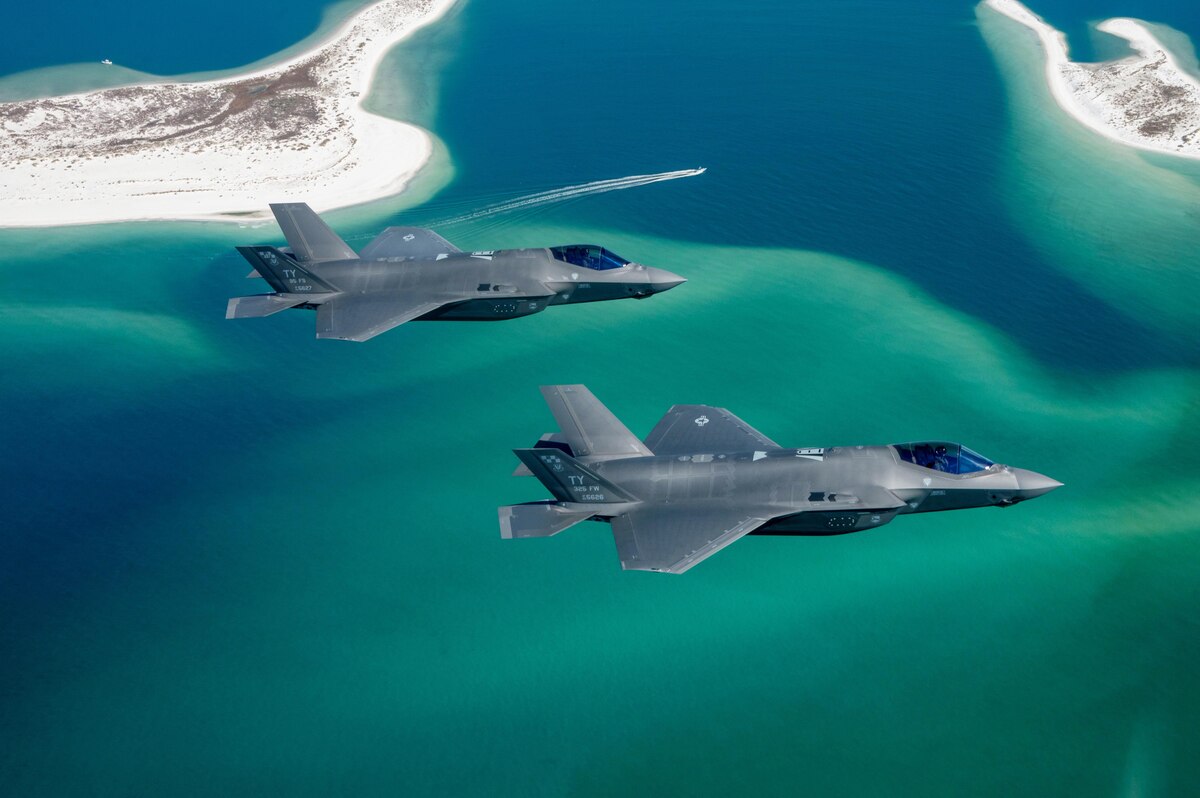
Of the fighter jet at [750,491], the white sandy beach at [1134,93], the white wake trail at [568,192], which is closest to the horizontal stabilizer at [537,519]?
the fighter jet at [750,491]

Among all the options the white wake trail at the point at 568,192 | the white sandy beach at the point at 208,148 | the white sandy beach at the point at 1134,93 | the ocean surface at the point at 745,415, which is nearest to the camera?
the ocean surface at the point at 745,415

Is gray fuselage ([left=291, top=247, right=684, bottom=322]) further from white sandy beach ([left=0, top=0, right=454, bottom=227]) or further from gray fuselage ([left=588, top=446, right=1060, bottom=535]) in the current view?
white sandy beach ([left=0, top=0, right=454, bottom=227])

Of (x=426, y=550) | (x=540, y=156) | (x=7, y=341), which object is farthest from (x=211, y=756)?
(x=540, y=156)

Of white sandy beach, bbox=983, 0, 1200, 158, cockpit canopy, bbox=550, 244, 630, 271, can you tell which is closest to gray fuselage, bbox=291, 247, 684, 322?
cockpit canopy, bbox=550, 244, 630, 271

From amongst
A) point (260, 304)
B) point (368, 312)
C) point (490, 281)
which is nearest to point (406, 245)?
point (368, 312)

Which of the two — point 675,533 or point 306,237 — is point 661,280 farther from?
point 306,237

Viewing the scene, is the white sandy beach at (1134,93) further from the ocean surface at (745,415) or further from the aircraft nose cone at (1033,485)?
the aircraft nose cone at (1033,485)
